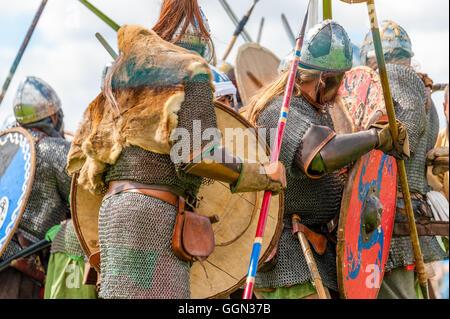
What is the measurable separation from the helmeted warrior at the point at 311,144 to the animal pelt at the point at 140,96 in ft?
2.77

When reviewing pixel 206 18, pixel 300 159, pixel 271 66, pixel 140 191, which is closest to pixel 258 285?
pixel 300 159

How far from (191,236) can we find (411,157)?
226 centimetres

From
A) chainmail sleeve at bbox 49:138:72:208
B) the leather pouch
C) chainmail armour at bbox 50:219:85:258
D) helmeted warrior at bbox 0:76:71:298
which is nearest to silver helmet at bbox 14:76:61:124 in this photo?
helmeted warrior at bbox 0:76:71:298

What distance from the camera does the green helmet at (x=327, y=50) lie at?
13.0 ft

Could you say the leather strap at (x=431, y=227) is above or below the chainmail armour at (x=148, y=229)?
above

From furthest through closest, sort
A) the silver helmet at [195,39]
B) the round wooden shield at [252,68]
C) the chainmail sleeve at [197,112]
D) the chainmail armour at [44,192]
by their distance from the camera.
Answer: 1. the round wooden shield at [252,68]
2. the chainmail armour at [44,192]
3. the silver helmet at [195,39]
4. the chainmail sleeve at [197,112]

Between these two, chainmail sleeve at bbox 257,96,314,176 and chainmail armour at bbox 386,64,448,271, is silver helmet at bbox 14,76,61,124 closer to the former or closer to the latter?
chainmail sleeve at bbox 257,96,314,176

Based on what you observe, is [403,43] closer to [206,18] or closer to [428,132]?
[428,132]

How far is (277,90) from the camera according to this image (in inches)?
162

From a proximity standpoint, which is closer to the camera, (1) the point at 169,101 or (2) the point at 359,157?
(1) the point at 169,101

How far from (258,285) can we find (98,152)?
144 cm

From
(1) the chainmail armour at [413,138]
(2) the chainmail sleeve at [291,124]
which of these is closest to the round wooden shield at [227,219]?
(2) the chainmail sleeve at [291,124]

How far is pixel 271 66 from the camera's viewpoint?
697 centimetres

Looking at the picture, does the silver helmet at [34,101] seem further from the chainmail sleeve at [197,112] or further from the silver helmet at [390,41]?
the chainmail sleeve at [197,112]
